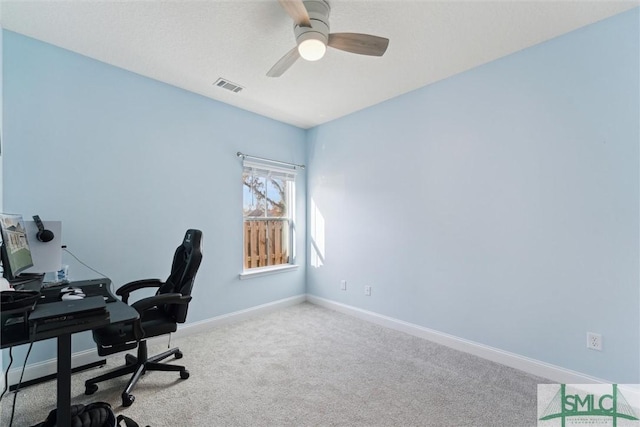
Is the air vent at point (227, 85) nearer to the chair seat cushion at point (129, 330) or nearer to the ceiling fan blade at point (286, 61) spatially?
the ceiling fan blade at point (286, 61)

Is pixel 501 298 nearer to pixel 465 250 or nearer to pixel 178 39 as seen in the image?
pixel 465 250

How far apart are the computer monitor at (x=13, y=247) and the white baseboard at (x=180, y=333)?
3.23 feet

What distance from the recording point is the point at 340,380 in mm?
2197

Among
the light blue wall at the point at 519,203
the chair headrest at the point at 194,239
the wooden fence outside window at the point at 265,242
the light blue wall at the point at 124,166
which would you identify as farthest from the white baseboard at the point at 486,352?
the chair headrest at the point at 194,239

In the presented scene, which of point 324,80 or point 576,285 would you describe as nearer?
point 576,285

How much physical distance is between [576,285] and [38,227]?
4010 millimetres

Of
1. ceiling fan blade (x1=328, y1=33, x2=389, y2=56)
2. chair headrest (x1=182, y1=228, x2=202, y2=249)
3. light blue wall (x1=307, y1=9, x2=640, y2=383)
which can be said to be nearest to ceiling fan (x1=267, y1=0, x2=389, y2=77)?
ceiling fan blade (x1=328, y1=33, x2=389, y2=56)

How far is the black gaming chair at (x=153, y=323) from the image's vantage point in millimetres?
1862

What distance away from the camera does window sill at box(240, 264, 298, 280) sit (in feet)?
11.7

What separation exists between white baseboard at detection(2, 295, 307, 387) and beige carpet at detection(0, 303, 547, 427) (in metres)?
0.11

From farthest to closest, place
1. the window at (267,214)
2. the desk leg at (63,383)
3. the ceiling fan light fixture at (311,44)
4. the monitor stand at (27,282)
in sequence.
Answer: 1. the window at (267,214)
2. the ceiling fan light fixture at (311,44)
3. the monitor stand at (27,282)
4. the desk leg at (63,383)

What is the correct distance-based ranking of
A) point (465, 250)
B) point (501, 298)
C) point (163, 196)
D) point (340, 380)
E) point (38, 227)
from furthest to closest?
point (163, 196), point (465, 250), point (501, 298), point (340, 380), point (38, 227)

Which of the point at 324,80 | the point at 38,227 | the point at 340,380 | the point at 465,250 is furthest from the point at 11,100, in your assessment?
the point at 465,250

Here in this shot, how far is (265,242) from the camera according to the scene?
3.98 meters
